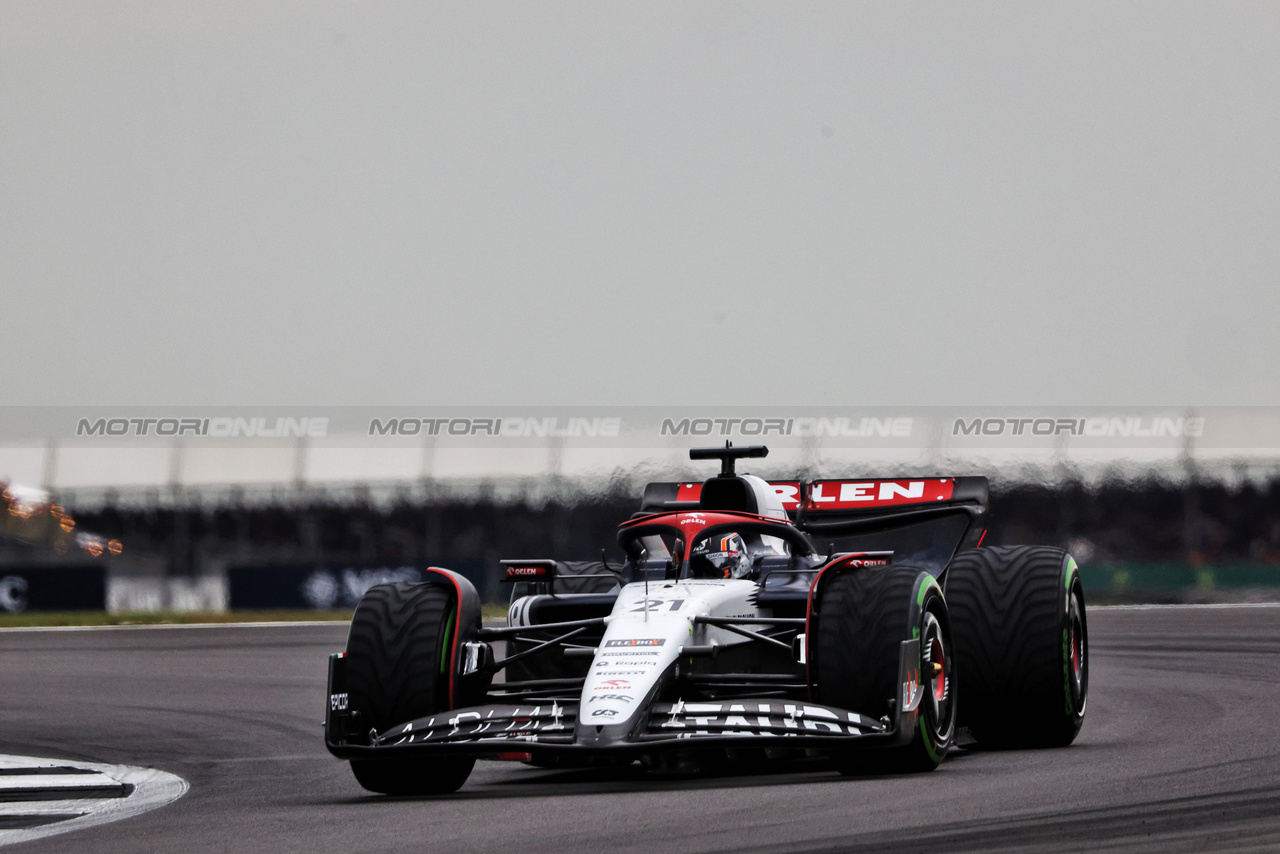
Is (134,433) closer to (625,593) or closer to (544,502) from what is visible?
(544,502)

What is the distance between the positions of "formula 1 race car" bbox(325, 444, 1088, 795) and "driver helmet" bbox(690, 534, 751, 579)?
1cm

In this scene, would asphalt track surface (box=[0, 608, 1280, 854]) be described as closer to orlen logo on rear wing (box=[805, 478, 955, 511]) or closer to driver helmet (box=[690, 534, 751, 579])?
driver helmet (box=[690, 534, 751, 579])

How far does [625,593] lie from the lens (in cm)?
877

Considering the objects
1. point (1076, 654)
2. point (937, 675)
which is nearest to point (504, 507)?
point (1076, 654)

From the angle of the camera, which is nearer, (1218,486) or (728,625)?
(728,625)

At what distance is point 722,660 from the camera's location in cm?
891

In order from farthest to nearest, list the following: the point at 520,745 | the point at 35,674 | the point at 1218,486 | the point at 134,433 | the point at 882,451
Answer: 1. the point at 134,433
2. the point at 1218,486
3. the point at 882,451
4. the point at 35,674
5. the point at 520,745

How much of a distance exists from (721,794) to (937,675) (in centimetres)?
168

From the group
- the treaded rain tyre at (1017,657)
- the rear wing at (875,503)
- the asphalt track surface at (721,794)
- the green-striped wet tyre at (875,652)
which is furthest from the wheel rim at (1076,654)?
the green-striped wet tyre at (875,652)

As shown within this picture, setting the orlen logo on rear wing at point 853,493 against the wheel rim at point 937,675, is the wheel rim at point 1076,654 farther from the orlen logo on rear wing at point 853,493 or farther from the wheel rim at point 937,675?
the orlen logo on rear wing at point 853,493

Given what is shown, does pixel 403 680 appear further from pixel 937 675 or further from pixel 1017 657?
pixel 1017 657

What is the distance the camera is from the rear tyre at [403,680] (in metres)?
8.42

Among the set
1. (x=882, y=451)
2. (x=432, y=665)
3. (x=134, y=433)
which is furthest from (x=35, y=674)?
(x=134, y=433)

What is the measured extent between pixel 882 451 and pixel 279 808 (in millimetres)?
22315
